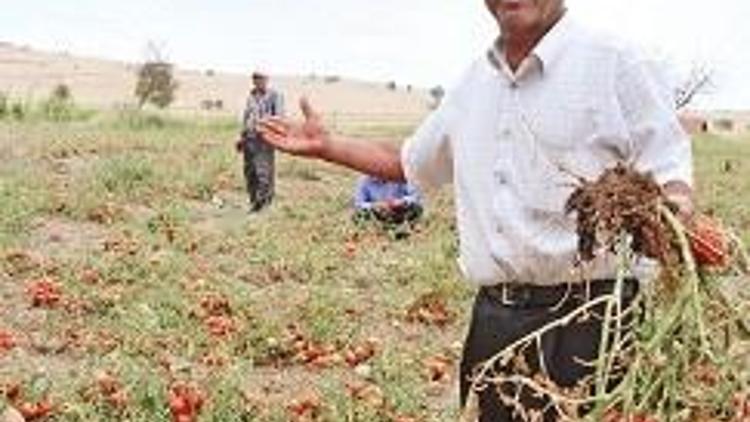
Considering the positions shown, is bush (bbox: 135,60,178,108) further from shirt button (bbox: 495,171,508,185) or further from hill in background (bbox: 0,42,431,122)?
shirt button (bbox: 495,171,508,185)

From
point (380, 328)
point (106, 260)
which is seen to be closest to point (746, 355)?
point (380, 328)

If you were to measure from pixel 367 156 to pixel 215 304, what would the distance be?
459 cm

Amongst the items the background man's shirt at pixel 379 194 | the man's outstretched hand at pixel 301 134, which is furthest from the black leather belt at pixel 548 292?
the background man's shirt at pixel 379 194

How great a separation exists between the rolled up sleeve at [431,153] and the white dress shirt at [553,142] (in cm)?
20

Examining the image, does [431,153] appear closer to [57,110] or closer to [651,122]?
[651,122]

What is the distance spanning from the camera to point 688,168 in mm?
3527

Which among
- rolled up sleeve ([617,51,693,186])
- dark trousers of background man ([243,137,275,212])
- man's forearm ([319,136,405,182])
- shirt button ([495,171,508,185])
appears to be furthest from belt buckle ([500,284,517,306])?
dark trousers of background man ([243,137,275,212])

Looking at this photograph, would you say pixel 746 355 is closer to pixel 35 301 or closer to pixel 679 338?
pixel 679 338

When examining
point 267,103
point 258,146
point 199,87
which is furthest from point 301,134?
point 199,87

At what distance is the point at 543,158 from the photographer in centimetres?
366

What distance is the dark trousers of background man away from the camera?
15016 mm

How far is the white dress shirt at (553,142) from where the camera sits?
3.57 metres

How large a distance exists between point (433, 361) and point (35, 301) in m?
2.42

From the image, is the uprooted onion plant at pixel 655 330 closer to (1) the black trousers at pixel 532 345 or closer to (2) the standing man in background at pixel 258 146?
(1) the black trousers at pixel 532 345
